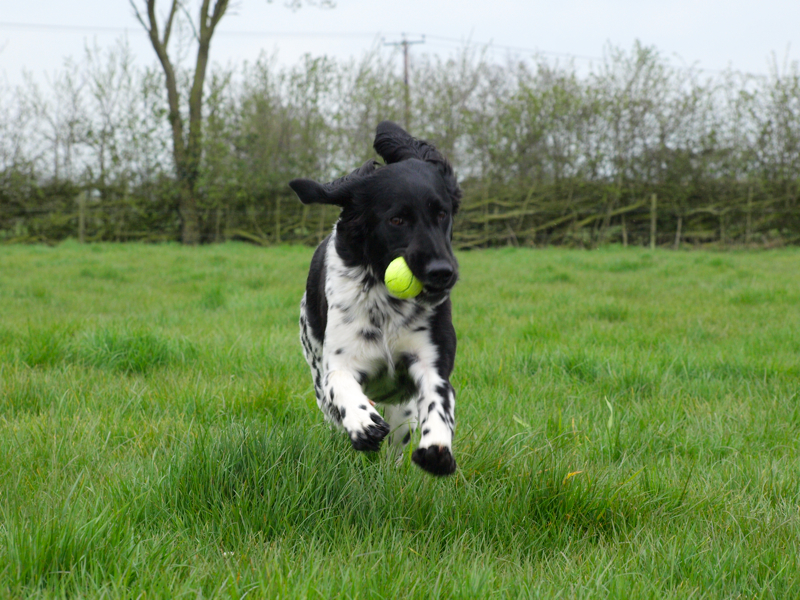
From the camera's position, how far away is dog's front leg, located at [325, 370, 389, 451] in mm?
2150

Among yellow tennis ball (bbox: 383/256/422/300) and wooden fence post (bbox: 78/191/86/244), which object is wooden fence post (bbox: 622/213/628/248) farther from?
yellow tennis ball (bbox: 383/256/422/300)

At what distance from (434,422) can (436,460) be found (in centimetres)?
18

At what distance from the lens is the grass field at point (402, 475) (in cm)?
171

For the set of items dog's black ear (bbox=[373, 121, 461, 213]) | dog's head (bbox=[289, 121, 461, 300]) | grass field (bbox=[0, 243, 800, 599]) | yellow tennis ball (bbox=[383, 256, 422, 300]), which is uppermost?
dog's black ear (bbox=[373, 121, 461, 213])

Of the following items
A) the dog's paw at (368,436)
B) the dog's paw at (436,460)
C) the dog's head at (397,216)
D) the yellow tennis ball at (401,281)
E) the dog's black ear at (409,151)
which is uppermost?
the dog's black ear at (409,151)

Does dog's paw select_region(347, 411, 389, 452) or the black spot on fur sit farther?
the black spot on fur

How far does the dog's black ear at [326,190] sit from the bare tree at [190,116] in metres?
15.5

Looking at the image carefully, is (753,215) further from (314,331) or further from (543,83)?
(314,331)

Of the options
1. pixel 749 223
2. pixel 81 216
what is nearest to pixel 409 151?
pixel 749 223

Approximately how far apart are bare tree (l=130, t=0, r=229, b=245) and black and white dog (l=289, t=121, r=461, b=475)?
15.5 metres

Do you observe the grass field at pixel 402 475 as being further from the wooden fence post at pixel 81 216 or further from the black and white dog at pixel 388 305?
the wooden fence post at pixel 81 216

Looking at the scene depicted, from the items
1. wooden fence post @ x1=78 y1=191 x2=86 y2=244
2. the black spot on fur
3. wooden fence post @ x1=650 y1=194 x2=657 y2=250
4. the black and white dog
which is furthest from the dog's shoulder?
wooden fence post @ x1=78 y1=191 x2=86 y2=244

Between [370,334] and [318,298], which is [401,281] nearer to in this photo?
[370,334]

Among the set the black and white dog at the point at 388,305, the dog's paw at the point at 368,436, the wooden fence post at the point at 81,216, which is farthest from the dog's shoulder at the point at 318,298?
the wooden fence post at the point at 81,216
